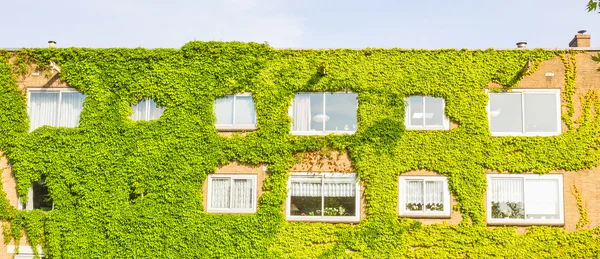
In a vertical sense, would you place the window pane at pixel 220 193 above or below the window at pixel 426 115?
below

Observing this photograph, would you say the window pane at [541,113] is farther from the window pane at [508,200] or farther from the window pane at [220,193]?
the window pane at [220,193]

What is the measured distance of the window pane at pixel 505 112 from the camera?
17156 millimetres

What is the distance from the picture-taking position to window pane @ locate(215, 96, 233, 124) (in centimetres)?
1755

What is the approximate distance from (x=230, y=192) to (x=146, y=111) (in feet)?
12.8

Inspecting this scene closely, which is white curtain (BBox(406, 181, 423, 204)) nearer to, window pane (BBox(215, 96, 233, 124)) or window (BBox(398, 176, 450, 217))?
window (BBox(398, 176, 450, 217))

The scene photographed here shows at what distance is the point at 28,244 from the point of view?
1723 cm

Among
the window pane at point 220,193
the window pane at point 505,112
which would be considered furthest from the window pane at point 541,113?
the window pane at point 220,193

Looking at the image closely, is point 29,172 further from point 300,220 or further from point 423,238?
point 423,238

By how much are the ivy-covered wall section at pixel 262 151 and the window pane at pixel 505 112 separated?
1.52 ft

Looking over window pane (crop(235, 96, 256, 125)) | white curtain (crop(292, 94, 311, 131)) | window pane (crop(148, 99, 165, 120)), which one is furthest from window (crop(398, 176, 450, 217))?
window pane (crop(148, 99, 165, 120))

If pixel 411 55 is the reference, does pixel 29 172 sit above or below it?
below

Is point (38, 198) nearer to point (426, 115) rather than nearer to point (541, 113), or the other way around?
point (426, 115)

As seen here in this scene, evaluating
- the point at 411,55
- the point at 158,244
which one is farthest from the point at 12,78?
the point at 411,55

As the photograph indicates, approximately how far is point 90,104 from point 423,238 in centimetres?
1160
